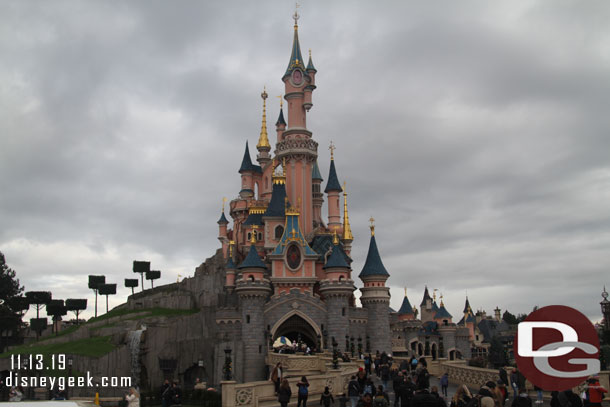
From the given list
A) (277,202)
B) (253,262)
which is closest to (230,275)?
(253,262)

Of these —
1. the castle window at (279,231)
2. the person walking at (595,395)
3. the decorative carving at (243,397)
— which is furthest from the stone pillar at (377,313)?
the person walking at (595,395)

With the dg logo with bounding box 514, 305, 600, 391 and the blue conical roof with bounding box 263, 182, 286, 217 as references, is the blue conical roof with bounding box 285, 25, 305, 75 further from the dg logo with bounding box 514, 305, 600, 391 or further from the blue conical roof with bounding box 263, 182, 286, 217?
the dg logo with bounding box 514, 305, 600, 391

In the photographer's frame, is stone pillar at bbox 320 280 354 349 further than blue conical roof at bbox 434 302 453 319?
No

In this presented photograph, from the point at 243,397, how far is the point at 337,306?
97.4ft

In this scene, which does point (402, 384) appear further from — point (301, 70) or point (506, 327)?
point (506, 327)

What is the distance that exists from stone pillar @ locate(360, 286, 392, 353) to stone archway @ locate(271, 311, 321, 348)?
582cm

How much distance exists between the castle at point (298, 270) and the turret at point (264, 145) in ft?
0.45

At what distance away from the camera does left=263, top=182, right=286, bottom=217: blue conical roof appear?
191 ft

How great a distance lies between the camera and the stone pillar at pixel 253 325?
47219mm

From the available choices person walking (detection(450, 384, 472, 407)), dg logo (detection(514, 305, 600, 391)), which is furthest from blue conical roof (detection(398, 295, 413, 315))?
dg logo (detection(514, 305, 600, 391))

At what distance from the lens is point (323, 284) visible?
164 ft

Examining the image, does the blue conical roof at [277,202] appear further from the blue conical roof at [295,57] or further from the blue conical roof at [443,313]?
the blue conical roof at [443,313]

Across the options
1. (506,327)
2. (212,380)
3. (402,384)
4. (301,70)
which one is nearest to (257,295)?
(212,380)

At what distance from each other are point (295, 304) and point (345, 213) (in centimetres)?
1688
